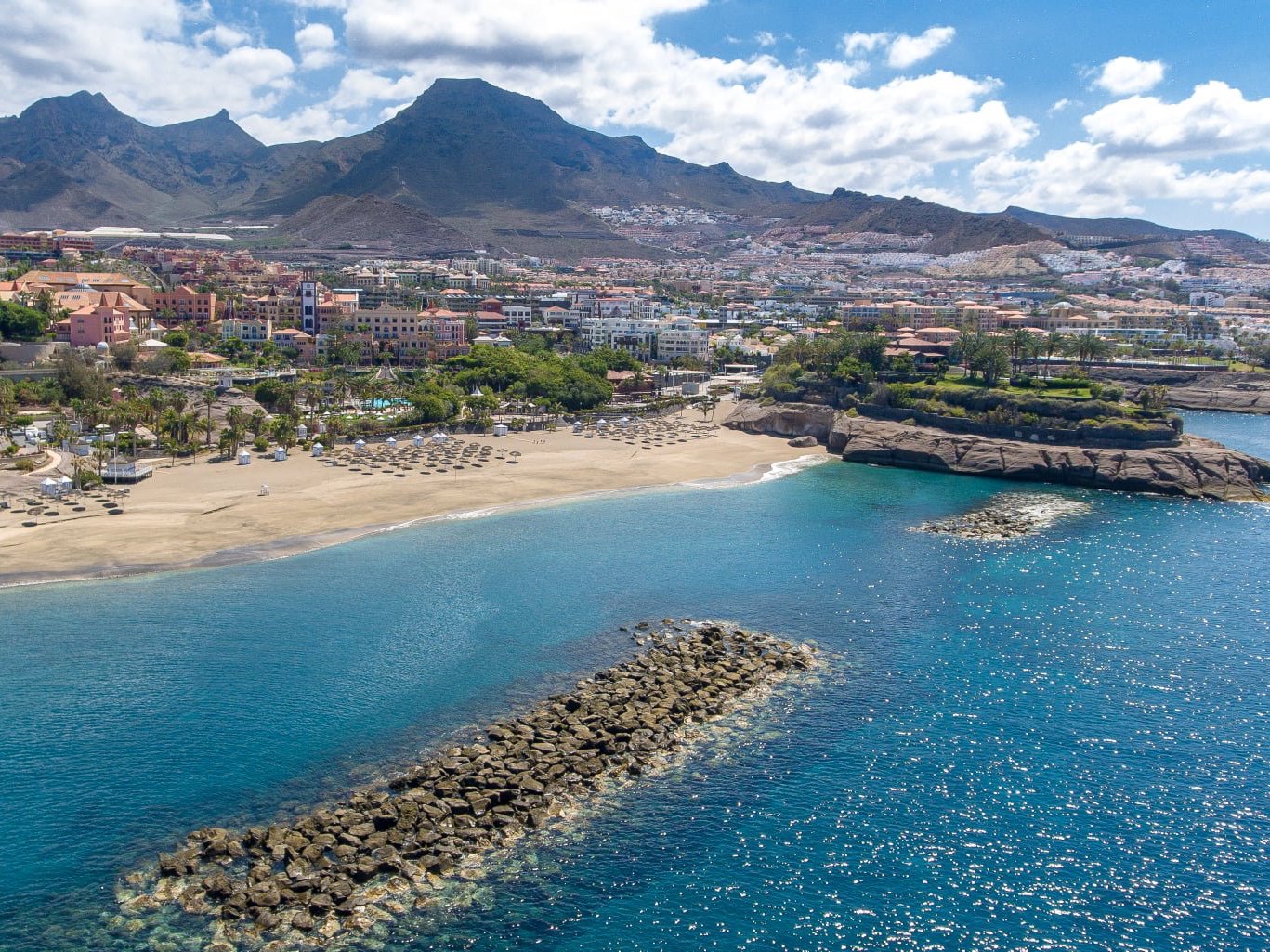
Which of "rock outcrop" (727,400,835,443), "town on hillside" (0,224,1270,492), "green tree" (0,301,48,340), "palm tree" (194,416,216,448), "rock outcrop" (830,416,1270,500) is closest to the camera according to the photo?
"rock outcrop" (830,416,1270,500)

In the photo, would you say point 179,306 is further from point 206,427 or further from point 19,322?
point 206,427

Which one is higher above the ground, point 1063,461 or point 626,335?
point 626,335

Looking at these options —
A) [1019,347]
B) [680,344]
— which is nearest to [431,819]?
[1019,347]

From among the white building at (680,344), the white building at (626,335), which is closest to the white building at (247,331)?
the white building at (626,335)

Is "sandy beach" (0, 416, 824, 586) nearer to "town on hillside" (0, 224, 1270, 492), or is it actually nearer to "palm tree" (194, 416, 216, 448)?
"palm tree" (194, 416, 216, 448)

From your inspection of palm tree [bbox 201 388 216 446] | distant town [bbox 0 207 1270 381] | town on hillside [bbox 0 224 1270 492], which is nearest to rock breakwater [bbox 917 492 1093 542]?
town on hillside [bbox 0 224 1270 492]

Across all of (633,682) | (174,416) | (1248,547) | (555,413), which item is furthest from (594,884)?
(555,413)

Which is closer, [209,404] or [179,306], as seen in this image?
[209,404]
